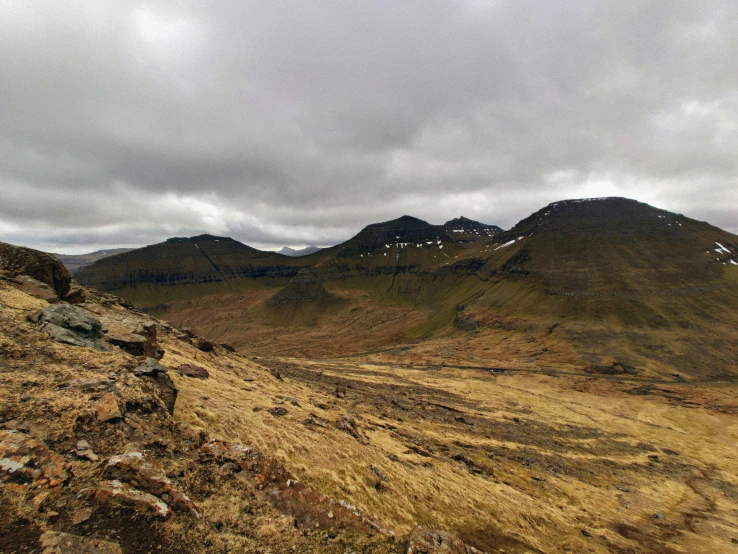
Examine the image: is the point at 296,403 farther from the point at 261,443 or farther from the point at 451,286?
the point at 451,286

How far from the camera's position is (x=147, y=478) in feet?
24.3

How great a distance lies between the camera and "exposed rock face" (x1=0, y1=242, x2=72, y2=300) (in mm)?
17969

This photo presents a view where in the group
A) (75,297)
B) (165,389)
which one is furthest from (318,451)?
(75,297)

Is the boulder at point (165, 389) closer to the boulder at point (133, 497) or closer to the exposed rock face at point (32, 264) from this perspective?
the boulder at point (133, 497)

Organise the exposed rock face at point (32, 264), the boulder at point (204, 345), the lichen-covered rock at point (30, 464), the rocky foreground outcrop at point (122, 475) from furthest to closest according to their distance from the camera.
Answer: the boulder at point (204, 345)
the exposed rock face at point (32, 264)
the lichen-covered rock at point (30, 464)
the rocky foreground outcrop at point (122, 475)

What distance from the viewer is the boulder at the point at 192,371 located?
725 inches

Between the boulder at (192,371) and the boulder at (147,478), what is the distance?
11.5 m

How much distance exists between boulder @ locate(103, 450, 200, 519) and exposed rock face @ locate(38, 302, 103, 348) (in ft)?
25.1

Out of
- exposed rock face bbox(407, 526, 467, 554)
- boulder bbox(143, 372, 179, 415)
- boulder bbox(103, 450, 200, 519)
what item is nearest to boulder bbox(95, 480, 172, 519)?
boulder bbox(103, 450, 200, 519)

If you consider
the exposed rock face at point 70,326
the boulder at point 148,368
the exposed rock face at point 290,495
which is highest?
the exposed rock face at point 70,326

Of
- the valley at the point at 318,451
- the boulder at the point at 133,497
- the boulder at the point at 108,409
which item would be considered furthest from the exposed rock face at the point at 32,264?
the boulder at the point at 133,497

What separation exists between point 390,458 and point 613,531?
38.4 feet

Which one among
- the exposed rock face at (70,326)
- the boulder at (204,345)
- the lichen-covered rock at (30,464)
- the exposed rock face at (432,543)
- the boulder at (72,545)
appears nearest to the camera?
the boulder at (72,545)

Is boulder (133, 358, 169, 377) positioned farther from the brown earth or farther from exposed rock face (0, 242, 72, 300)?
exposed rock face (0, 242, 72, 300)
